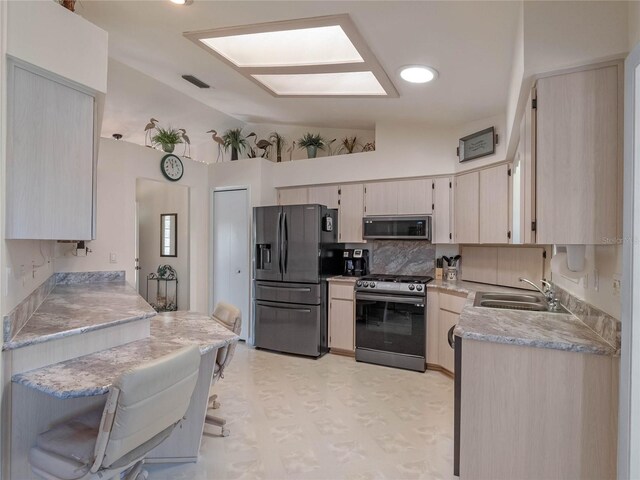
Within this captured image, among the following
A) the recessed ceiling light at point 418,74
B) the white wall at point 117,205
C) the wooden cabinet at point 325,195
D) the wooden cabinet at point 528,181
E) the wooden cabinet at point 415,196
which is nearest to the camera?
the wooden cabinet at point 528,181

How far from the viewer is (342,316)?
4.09 meters

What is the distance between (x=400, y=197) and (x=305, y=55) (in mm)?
1957

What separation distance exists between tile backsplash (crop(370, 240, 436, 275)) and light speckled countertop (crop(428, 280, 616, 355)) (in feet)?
6.15

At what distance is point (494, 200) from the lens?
3328 mm

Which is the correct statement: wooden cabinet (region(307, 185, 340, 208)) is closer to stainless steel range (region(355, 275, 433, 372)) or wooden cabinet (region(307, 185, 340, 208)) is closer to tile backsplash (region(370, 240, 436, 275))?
tile backsplash (region(370, 240, 436, 275))

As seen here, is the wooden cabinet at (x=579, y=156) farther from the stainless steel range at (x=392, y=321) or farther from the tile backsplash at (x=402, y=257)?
the tile backsplash at (x=402, y=257)

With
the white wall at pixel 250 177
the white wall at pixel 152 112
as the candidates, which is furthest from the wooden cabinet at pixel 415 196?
the white wall at pixel 152 112

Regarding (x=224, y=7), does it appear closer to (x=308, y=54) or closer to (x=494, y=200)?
(x=308, y=54)

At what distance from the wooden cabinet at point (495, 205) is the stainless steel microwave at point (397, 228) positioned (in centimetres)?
57

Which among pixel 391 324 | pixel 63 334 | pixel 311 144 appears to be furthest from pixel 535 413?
pixel 311 144

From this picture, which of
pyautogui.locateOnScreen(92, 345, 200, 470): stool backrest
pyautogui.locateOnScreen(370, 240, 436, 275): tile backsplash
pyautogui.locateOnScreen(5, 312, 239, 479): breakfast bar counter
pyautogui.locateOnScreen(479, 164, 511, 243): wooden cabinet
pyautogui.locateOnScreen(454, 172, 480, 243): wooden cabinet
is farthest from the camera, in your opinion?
pyautogui.locateOnScreen(370, 240, 436, 275): tile backsplash

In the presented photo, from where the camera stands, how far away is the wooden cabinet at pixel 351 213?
14.0ft

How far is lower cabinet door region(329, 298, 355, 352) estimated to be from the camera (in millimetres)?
4043

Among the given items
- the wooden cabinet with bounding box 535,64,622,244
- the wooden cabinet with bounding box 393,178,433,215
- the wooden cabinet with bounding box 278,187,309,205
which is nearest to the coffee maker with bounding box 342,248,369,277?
the wooden cabinet with bounding box 393,178,433,215
